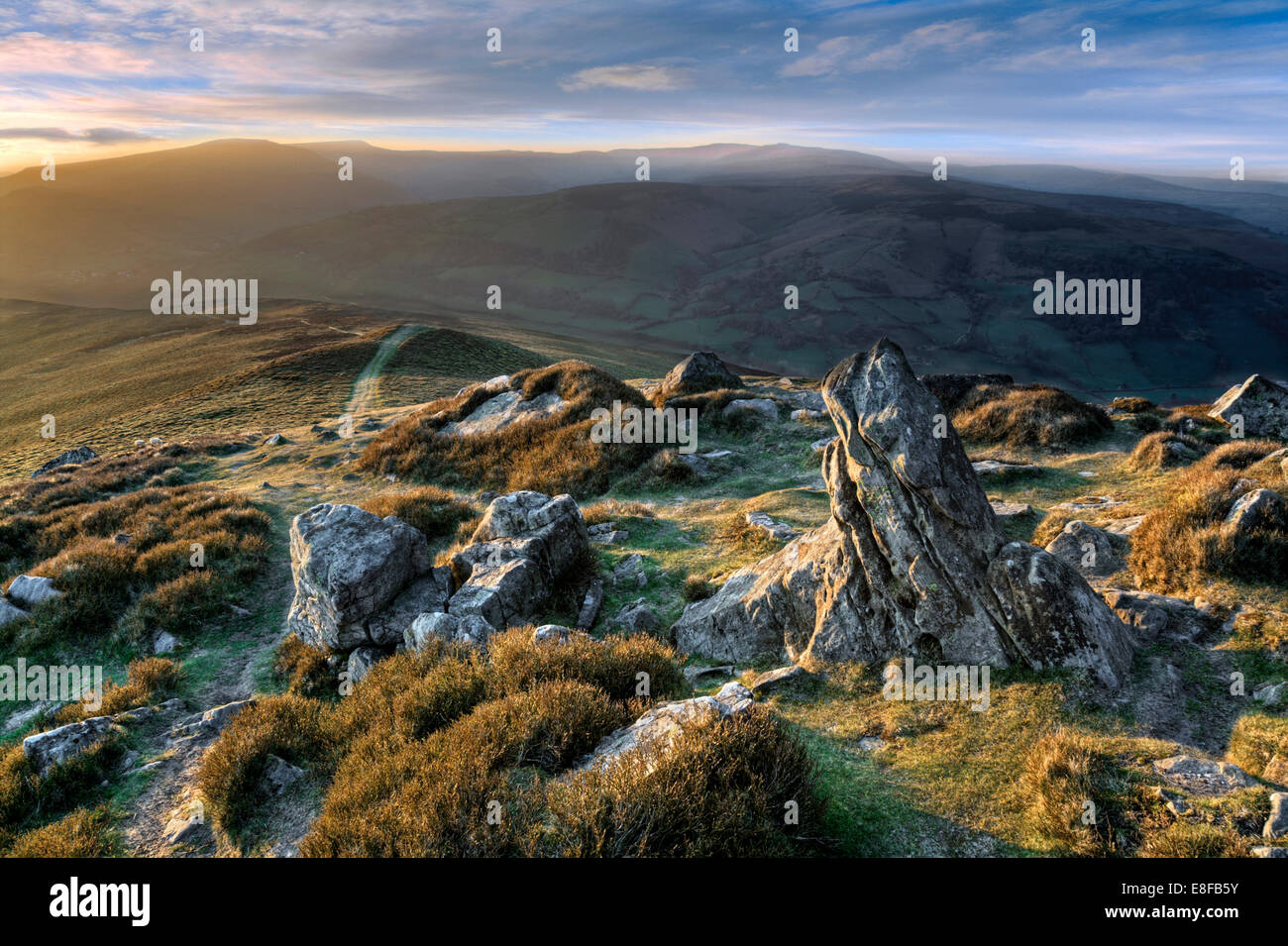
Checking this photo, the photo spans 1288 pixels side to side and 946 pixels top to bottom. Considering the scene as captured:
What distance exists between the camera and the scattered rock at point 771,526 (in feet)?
48.6

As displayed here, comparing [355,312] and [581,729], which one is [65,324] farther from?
[581,729]

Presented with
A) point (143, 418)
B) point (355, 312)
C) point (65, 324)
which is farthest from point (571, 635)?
point (65, 324)

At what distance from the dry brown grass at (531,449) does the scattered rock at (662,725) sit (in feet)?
49.0

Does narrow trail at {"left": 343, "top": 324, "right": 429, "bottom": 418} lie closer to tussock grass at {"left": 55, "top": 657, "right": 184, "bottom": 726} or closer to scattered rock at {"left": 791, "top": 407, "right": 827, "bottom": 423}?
scattered rock at {"left": 791, "top": 407, "right": 827, "bottom": 423}

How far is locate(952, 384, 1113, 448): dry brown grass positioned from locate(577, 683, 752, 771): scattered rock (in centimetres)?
1983

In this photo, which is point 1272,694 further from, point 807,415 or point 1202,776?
point 807,415

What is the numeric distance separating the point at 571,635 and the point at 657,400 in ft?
70.6

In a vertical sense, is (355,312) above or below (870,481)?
above

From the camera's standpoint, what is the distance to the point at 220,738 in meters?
9.02

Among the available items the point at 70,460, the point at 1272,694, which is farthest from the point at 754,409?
the point at 70,460

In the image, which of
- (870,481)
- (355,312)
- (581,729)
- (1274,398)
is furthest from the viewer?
(355,312)

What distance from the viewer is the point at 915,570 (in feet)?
30.9

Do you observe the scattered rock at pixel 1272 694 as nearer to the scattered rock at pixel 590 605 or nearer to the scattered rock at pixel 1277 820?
the scattered rock at pixel 1277 820

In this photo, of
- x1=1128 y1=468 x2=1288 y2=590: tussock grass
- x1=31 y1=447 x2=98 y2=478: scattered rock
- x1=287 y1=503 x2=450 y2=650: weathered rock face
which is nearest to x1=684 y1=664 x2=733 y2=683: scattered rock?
x1=287 y1=503 x2=450 y2=650: weathered rock face
